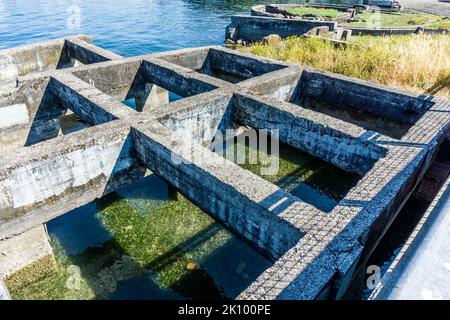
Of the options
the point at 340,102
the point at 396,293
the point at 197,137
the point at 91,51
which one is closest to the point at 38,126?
the point at 91,51

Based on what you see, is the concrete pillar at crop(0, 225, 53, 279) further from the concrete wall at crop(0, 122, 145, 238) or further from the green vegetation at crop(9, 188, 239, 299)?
the green vegetation at crop(9, 188, 239, 299)

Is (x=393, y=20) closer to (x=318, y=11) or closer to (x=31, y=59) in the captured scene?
(x=318, y=11)

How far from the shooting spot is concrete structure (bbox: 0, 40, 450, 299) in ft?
11.4

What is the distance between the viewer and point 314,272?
9.79 feet

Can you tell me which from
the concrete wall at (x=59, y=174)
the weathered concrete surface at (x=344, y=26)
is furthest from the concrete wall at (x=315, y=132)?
the weathered concrete surface at (x=344, y=26)

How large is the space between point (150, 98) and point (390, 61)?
25.9 ft

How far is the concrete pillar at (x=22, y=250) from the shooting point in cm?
490

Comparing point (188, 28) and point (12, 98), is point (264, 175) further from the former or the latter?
point (188, 28)

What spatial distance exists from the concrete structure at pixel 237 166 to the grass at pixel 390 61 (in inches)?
78.5

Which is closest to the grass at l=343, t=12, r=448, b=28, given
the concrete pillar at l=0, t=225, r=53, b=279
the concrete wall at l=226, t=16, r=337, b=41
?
the concrete wall at l=226, t=16, r=337, b=41

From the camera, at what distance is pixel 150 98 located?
1040 cm

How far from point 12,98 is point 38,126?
1.04 meters

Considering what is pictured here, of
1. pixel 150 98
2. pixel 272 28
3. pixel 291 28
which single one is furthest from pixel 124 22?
pixel 150 98

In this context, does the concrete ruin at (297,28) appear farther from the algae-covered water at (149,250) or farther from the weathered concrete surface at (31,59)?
the weathered concrete surface at (31,59)
